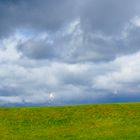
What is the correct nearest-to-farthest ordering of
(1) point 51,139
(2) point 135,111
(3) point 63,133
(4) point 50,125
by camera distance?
(1) point 51,139 → (3) point 63,133 → (4) point 50,125 → (2) point 135,111

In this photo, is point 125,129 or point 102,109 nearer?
point 125,129

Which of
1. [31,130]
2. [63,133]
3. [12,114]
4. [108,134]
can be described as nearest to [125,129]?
[108,134]

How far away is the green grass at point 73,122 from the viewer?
40053mm

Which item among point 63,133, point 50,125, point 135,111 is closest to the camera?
point 63,133

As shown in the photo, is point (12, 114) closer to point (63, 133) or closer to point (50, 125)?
point (50, 125)

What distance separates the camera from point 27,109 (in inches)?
2064

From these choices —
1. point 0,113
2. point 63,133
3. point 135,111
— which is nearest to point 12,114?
point 0,113

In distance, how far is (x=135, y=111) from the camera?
49.4 metres

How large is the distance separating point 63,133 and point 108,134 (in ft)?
15.1

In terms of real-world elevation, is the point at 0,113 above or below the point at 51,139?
above

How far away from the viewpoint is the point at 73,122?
4644 centimetres

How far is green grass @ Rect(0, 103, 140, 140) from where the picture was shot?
131ft

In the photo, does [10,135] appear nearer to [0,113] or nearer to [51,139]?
[51,139]

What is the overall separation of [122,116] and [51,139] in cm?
1185
